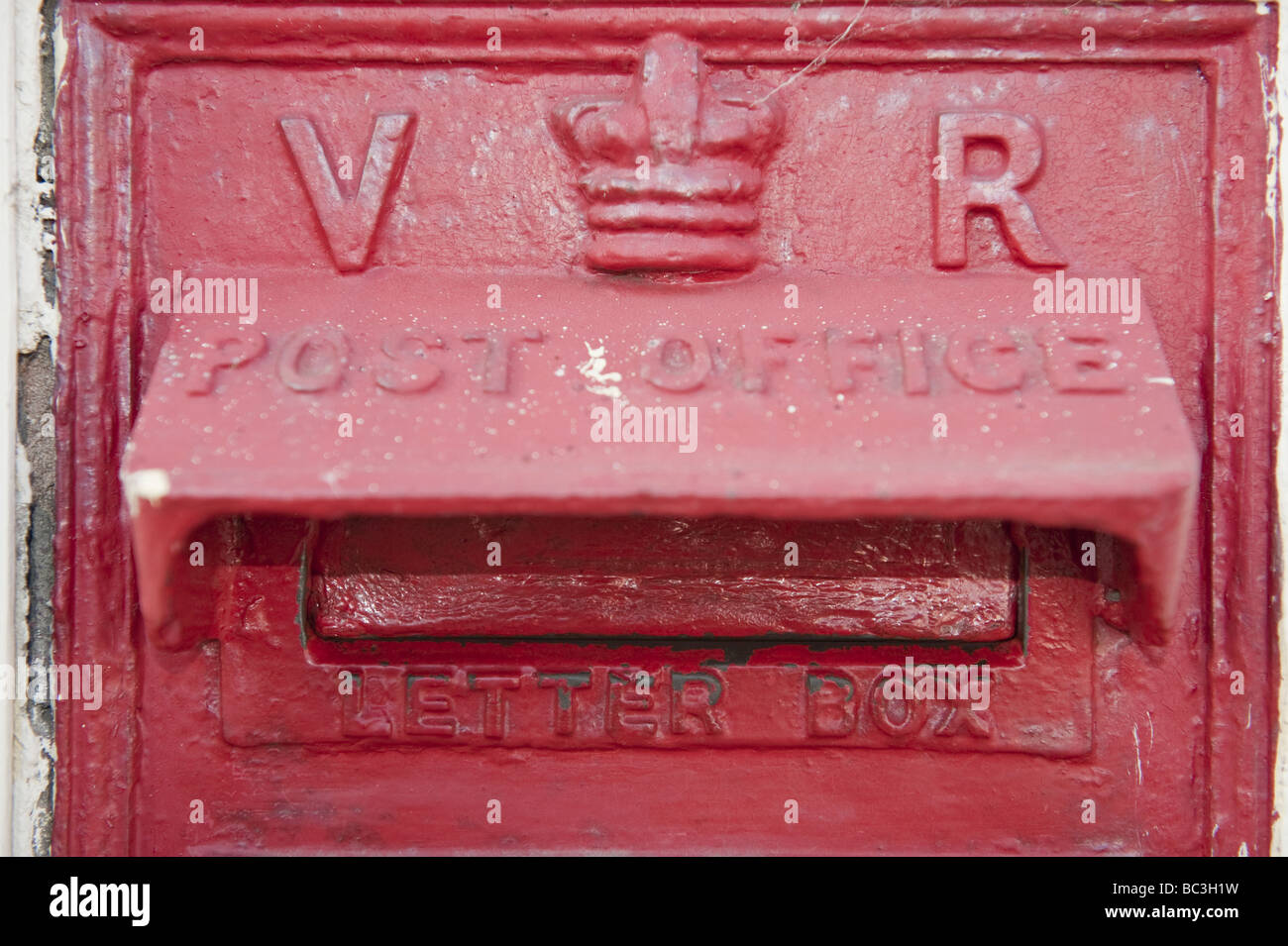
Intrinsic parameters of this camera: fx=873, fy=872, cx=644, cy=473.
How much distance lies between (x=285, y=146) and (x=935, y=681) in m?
1.13

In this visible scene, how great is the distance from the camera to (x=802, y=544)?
1.19 metres

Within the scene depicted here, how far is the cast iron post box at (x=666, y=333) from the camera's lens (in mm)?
1134

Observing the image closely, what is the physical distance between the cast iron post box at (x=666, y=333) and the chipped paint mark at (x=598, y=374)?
0.04m

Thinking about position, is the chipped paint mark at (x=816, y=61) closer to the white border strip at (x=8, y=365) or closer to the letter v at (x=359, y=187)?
the letter v at (x=359, y=187)

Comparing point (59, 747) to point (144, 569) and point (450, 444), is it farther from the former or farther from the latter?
point (450, 444)

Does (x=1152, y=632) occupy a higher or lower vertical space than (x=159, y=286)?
lower

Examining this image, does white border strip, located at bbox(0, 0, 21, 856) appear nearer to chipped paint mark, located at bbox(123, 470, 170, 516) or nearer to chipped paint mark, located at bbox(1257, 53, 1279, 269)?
chipped paint mark, located at bbox(123, 470, 170, 516)

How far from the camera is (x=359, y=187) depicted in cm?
115

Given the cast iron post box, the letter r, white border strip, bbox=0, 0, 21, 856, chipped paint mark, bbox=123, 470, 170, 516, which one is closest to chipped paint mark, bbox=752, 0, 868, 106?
the cast iron post box

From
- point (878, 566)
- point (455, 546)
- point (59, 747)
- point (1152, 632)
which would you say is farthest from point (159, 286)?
point (1152, 632)

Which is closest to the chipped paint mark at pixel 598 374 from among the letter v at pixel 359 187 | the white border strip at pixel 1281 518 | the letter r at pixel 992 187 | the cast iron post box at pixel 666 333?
the cast iron post box at pixel 666 333

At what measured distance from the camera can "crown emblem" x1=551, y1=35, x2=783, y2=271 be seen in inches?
42.7

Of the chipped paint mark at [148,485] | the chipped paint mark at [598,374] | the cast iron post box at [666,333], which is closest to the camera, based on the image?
the chipped paint mark at [148,485]

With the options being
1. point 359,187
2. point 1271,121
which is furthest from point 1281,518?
point 359,187
